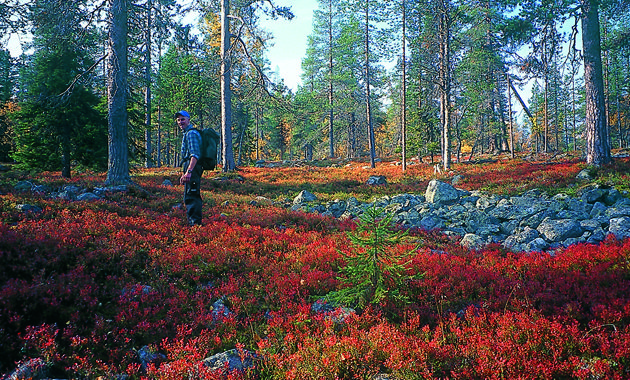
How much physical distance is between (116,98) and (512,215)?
1447 centimetres

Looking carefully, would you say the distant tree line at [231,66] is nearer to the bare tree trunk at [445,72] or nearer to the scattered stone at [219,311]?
the bare tree trunk at [445,72]

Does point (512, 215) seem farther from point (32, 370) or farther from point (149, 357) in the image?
point (32, 370)

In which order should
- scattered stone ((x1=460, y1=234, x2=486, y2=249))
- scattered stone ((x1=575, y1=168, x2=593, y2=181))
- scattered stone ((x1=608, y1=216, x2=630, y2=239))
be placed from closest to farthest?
scattered stone ((x1=608, y1=216, x2=630, y2=239))
scattered stone ((x1=460, y1=234, x2=486, y2=249))
scattered stone ((x1=575, y1=168, x2=593, y2=181))

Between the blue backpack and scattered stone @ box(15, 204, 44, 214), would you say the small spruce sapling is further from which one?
scattered stone @ box(15, 204, 44, 214)

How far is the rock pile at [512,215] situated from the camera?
26.9ft

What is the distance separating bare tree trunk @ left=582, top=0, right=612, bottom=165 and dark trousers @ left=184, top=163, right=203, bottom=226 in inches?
666

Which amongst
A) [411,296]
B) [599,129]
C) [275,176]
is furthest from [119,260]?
[599,129]

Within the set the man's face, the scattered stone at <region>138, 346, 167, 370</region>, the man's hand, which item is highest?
the man's face

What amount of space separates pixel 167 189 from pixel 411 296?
35.3 feet

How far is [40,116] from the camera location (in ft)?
46.1

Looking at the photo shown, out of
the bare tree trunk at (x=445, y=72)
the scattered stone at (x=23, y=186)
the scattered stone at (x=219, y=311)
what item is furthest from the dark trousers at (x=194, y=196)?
the bare tree trunk at (x=445, y=72)

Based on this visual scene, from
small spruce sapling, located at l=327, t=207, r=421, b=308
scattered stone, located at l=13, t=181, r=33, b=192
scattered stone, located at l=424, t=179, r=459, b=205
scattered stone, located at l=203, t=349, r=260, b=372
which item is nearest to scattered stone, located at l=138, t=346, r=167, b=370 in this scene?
scattered stone, located at l=203, t=349, r=260, b=372

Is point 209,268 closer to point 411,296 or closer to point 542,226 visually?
point 411,296

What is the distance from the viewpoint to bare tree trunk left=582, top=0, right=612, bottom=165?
567 inches
